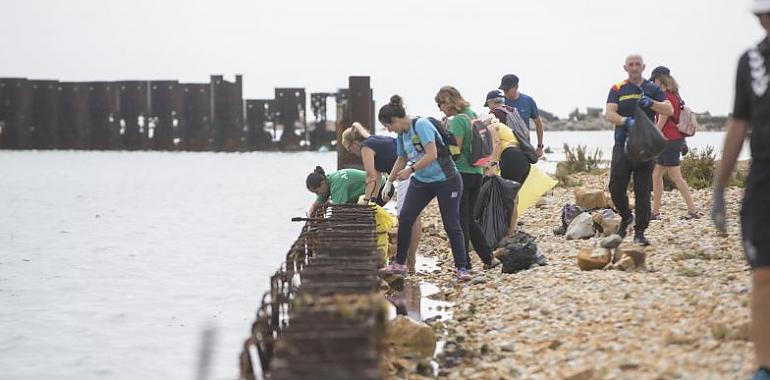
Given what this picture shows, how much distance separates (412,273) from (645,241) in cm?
221

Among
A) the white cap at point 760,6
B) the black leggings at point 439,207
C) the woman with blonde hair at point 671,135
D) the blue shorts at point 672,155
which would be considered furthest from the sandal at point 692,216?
the white cap at point 760,6

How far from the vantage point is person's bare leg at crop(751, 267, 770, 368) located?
4883mm

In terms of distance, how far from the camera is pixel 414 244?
406 inches

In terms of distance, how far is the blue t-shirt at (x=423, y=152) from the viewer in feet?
28.9

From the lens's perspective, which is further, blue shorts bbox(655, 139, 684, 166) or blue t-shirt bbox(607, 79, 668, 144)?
blue shorts bbox(655, 139, 684, 166)

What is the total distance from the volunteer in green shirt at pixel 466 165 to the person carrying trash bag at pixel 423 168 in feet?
1.20

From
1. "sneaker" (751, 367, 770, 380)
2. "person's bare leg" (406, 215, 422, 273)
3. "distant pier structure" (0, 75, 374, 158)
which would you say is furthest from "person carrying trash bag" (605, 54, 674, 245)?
"distant pier structure" (0, 75, 374, 158)

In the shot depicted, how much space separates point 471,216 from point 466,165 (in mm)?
500

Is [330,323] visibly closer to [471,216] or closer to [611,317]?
[611,317]

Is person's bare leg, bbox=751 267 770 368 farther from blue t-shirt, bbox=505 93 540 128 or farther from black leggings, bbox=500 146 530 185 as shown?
blue t-shirt, bbox=505 93 540 128

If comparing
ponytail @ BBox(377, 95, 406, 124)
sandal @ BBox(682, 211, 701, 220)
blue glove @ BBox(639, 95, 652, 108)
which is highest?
blue glove @ BBox(639, 95, 652, 108)

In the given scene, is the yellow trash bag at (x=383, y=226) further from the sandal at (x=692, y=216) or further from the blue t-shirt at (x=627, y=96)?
the sandal at (x=692, y=216)

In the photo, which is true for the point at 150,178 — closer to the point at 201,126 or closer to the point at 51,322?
the point at 201,126

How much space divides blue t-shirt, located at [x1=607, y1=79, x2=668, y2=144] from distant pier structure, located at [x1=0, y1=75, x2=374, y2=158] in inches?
1994
